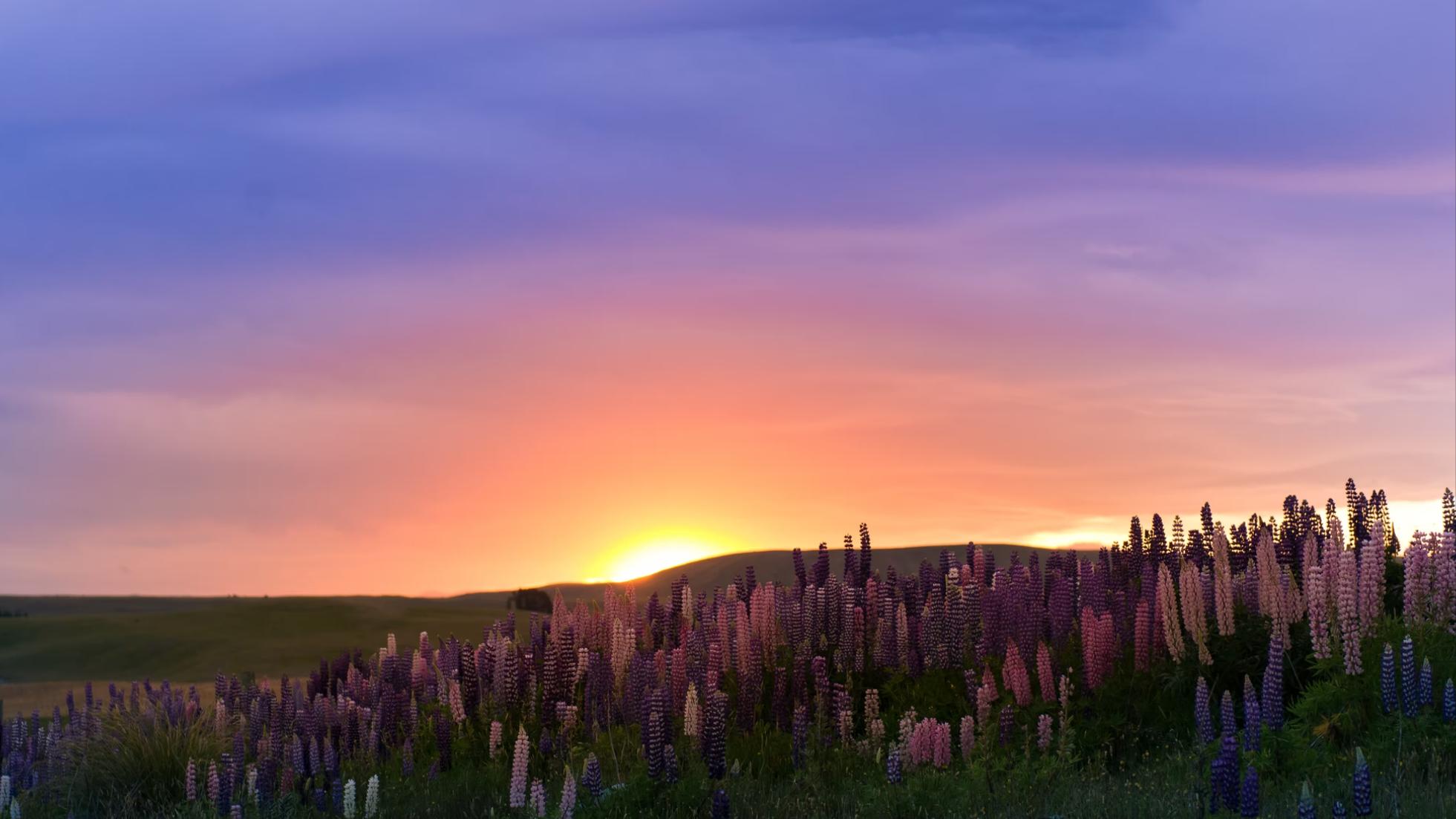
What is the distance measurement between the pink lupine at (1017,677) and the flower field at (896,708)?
36 mm

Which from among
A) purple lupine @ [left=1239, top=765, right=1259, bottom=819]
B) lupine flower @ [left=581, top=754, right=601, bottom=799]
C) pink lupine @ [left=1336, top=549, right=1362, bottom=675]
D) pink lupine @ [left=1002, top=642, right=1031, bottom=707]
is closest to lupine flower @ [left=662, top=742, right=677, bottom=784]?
lupine flower @ [left=581, top=754, right=601, bottom=799]

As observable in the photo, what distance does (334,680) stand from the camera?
1747 centimetres

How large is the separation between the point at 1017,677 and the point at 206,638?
3051 cm

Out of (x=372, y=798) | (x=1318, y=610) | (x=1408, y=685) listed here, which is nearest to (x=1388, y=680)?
(x=1408, y=685)

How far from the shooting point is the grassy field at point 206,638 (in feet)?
105

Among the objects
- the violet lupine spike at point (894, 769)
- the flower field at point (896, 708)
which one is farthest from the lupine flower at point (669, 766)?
the violet lupine spike at point (894, 769)

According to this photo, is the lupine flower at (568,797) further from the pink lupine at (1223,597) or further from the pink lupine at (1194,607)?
the pink lupine at (1223,597)

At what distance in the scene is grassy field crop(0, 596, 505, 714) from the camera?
105 ft

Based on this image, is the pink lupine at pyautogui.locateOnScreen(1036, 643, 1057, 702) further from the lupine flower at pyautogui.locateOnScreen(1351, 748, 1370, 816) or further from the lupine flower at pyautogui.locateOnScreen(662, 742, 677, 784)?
the lupine flower at pyautogui.locateOnScreen(1351, 748, 1370, 816)

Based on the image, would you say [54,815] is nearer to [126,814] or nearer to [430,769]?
[126,814]

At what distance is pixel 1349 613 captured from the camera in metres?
9.62

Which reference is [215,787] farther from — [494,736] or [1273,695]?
[1273,695]

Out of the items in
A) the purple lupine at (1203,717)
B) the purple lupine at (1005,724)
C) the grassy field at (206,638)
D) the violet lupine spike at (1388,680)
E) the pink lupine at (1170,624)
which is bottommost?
the grassy field at (206,638)

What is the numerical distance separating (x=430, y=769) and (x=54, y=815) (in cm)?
367
